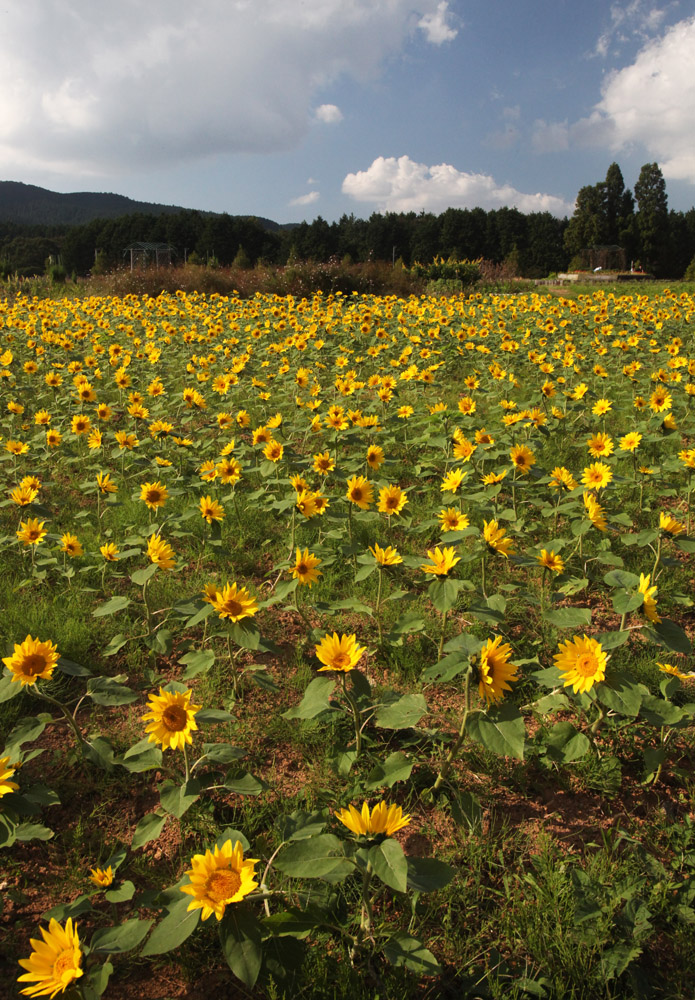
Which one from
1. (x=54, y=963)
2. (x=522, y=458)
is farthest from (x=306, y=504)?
(x=54, y=963)

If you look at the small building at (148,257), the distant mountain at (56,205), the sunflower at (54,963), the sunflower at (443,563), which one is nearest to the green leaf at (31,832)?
the sunflower at (54,963)

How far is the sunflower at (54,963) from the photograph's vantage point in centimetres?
110

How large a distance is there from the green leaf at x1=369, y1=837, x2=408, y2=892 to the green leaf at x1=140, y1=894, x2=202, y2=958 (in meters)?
0.39

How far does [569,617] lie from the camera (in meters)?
1.85

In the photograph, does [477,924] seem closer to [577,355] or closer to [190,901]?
[190,901]

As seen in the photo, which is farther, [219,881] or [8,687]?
[8,687]

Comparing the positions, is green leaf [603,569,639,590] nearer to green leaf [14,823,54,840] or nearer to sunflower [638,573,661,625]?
sunflower [638,573,661,625]

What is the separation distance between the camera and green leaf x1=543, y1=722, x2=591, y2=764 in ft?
5.71

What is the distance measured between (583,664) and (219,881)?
1093 millimetres

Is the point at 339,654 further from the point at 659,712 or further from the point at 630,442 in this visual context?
the point at 630,442

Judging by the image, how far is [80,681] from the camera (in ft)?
8.00

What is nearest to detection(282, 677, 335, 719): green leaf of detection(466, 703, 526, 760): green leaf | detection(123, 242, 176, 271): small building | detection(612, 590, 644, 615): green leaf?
detection(466, 703, 526, 760): green leaf

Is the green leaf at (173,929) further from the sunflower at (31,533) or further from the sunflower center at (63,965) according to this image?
the sunflower at (31,533)

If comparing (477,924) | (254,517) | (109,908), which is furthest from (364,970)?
(254,517)
